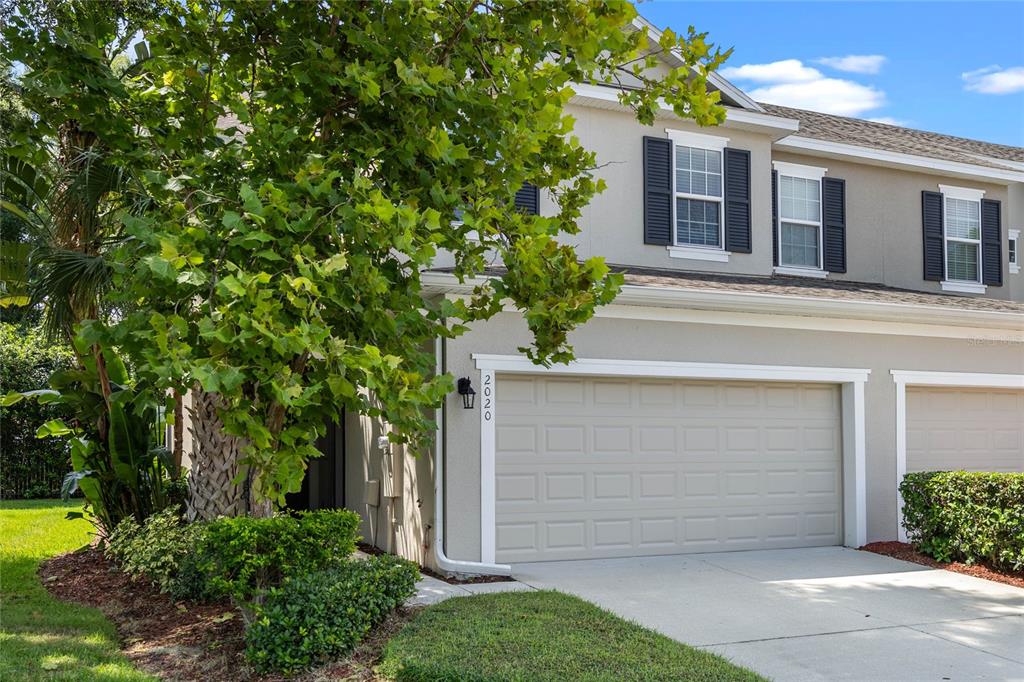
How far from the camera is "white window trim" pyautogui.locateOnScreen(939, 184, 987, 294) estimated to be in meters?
15.1

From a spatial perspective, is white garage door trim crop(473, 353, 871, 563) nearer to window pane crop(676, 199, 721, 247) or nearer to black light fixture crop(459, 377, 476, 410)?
black light fixture crop(459, 377, 476, 410)

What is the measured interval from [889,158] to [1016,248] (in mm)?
3681

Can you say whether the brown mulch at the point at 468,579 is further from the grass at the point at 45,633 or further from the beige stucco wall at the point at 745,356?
the grass at the point at 45,633

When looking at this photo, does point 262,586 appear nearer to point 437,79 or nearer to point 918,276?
point 437,79

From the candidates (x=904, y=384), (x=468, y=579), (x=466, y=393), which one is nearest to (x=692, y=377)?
(x=466, y=393)

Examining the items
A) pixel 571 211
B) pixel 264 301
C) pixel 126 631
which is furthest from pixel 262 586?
pixel 571 211

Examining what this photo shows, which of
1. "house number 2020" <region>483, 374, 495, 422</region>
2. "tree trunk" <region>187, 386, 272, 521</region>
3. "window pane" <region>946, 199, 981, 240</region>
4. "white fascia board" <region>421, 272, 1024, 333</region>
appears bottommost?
"tree trunk" <region>187, 386, 272, 521</region>

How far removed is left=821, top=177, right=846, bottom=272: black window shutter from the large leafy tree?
7.55 m

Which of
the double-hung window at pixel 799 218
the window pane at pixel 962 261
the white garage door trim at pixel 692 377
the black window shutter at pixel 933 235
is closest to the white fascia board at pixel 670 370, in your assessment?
the white garage door trim at pixel 692 377

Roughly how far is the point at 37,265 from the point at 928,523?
1025cm

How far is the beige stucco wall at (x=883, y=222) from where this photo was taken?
1448cm

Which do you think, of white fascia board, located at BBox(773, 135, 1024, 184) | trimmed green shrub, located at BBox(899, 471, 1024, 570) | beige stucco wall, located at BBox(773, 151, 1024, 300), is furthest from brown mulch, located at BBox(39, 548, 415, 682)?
beige stucco wall, located at BBox(773, 151, 1024, 300)

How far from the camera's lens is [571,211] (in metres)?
7.57

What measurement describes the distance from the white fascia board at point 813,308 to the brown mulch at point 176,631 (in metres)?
3.69
